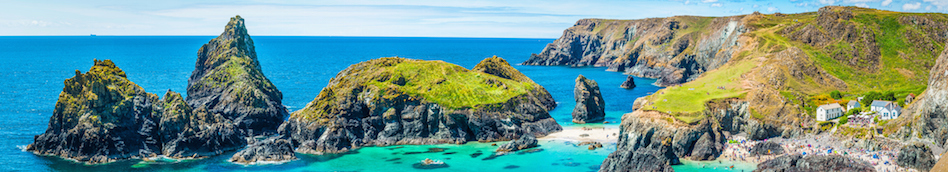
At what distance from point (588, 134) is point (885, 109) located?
42.4 metres

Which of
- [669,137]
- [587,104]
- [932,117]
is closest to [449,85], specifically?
[587,104]

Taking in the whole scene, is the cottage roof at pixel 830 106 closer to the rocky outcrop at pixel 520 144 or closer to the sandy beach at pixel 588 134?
the sandy beach at pixel 588 134

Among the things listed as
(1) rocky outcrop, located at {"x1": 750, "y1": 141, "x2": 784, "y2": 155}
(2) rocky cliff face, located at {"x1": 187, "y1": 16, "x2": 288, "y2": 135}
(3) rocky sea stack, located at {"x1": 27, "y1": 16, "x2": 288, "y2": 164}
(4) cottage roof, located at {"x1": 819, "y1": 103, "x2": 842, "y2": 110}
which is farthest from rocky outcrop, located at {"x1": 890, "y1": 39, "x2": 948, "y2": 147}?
(2) rocky cliff face, located at {"x1": 187, "y1": 16, "x2": 288, "y2": 135}

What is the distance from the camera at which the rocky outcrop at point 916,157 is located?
75481mm

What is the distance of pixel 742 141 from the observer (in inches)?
3686

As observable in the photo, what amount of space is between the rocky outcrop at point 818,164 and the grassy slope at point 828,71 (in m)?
17.2

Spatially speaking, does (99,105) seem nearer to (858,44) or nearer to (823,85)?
(823,85)

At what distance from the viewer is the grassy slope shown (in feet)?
340

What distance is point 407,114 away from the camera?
103 m

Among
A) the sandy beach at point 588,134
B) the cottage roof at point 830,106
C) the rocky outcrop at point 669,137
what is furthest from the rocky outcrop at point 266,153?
the cottage roof at point 830,106

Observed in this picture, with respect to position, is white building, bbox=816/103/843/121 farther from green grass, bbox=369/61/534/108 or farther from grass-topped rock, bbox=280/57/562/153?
green grass, bbox=369/61/534/108

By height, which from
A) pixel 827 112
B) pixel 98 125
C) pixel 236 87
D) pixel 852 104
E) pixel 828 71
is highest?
pixel 828 71

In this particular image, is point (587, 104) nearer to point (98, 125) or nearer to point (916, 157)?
point (916, 157)

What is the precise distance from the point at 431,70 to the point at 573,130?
1099 inches
